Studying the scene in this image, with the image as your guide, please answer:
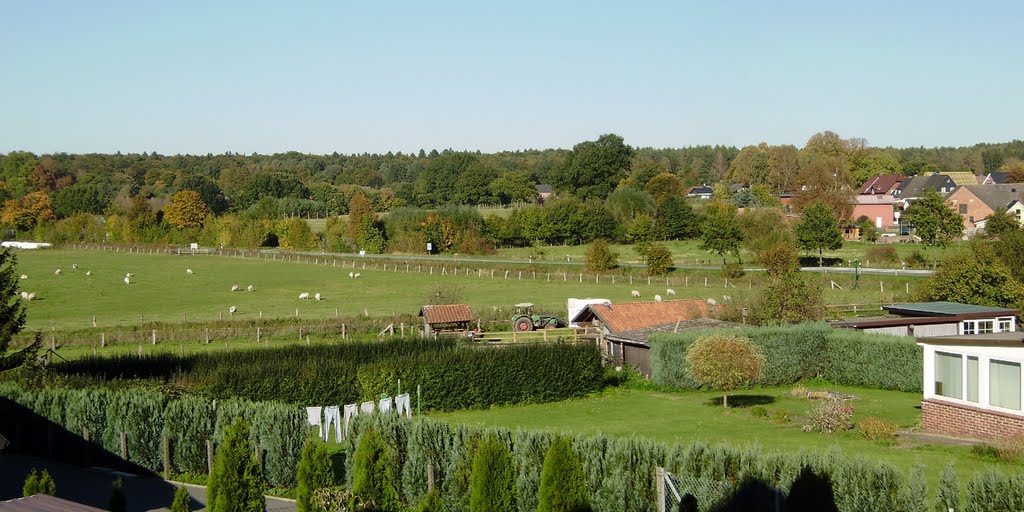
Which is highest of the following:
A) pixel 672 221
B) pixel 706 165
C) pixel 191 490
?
pixel 706 165

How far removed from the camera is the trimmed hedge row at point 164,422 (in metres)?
21.6

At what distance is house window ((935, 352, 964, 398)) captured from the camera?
82.3ft

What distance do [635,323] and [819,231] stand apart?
39.4 m

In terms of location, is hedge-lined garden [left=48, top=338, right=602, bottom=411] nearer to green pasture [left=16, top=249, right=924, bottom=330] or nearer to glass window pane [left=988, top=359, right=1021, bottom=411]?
glass window pane [left=988, top=359, right=1021, bottom=411]

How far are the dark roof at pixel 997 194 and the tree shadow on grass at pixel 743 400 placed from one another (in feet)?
264

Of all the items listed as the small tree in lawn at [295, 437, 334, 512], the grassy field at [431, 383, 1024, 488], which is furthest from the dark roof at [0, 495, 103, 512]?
the grassy field at [431, 383, 1024, 488]

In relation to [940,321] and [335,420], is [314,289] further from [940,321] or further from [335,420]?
[335,420]

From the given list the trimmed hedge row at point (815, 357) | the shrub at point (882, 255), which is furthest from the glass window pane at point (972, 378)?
the shrub at point (882, 255)

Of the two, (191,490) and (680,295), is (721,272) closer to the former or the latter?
(680,295)

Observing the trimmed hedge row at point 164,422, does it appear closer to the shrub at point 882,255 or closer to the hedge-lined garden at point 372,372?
the hedge-lined garden at point 372,372

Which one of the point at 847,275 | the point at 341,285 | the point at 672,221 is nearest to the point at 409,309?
the point at 341,285

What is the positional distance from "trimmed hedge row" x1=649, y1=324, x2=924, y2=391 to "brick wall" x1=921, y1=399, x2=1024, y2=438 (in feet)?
26.7

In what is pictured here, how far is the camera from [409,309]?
57.8 meters

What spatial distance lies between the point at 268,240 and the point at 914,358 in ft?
288
